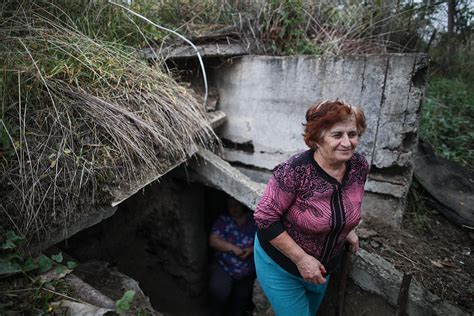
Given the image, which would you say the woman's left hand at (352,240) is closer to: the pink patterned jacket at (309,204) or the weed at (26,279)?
the pink patterned jacket at (309,204)

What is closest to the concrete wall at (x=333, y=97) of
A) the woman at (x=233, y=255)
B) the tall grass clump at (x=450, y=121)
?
the woman at (x=233, y=255)

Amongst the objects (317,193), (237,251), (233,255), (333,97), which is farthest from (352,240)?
(233,255)

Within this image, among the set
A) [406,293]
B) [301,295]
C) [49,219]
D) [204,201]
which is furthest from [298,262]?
[204,201]

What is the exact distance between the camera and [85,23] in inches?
119

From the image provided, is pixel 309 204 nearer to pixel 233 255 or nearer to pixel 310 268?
pixel 310 268

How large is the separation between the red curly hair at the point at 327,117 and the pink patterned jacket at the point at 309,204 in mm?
123

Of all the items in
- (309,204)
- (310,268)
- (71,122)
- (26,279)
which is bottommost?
(26,279)

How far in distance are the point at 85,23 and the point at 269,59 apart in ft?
5.87

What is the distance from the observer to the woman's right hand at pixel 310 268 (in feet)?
6.02

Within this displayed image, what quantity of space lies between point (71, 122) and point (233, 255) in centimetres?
233

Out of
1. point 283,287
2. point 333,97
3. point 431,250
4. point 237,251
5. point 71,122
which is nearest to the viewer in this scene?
point 283,287

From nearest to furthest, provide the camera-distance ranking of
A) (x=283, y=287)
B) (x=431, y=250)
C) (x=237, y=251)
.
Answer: (x=283, y=287) < (x=431, y=250) < (x=237, y=251)

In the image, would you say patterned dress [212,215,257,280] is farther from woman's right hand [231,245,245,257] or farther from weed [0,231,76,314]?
weed [0,231,76,314]

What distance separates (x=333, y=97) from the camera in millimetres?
3049
